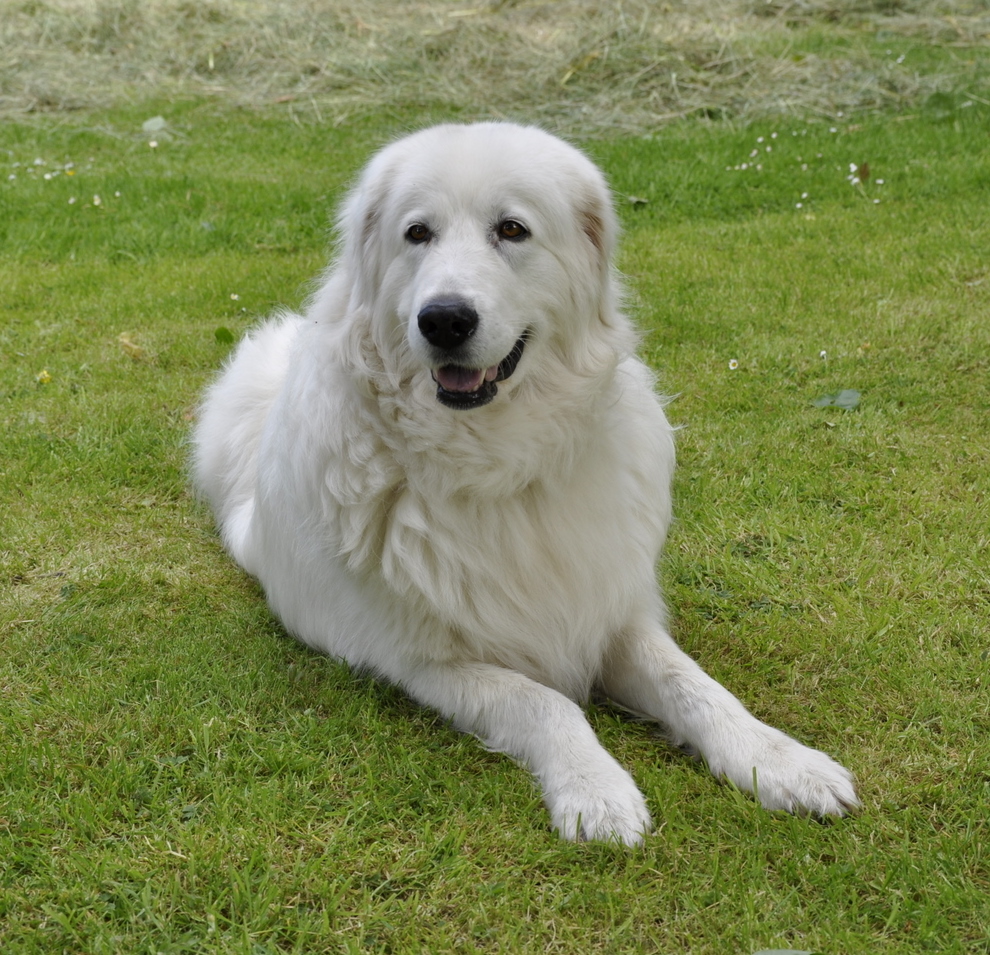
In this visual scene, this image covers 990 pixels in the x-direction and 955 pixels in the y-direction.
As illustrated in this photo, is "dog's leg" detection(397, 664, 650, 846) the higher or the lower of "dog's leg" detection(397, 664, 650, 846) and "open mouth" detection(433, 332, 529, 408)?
the lower

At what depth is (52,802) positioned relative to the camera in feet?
8.27

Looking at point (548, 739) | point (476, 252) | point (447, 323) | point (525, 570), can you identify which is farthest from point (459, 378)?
point (548, 739)

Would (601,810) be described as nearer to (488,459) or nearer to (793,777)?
(793,777)

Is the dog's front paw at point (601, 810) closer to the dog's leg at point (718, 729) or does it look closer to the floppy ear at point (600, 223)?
the dog's leg at point (718, 729)

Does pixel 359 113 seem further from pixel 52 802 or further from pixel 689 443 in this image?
pixel 52 802

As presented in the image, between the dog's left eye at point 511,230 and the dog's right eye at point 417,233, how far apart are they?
197 mm

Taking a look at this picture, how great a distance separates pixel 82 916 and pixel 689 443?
3000 millimetres

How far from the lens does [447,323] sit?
8.65 feet

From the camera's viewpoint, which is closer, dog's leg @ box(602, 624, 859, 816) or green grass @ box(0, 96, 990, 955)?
green grass @ box(0, 96, 990, 955)

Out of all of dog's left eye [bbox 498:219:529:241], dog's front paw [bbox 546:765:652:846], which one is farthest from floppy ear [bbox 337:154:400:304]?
dog's front paw [bbox 546:765:652:846]

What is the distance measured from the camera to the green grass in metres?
2.21

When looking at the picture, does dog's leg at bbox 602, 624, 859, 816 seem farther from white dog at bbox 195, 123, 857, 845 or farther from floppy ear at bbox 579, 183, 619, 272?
floppy ear at bbox 579, 183, 619, 272

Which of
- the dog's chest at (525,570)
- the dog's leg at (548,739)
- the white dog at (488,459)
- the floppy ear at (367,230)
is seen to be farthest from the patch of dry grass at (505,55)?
the dog's leg at (548,739)

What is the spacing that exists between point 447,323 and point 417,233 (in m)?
0.37
